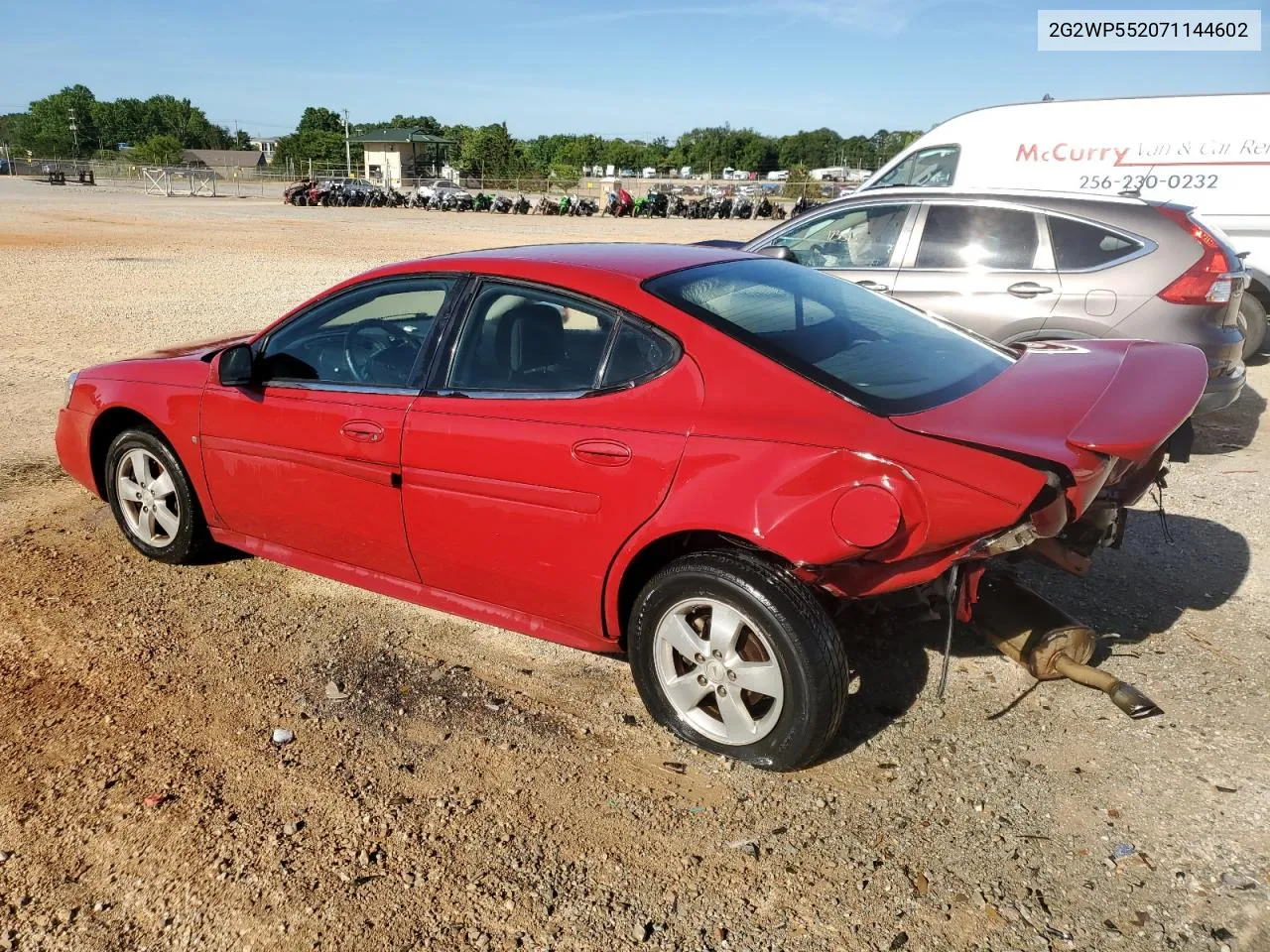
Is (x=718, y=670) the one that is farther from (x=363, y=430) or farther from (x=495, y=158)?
(x=495, y=158)

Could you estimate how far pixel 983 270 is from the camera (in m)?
6.63

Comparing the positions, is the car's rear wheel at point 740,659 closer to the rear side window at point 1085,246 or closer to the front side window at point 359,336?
the front side window at point 359,336

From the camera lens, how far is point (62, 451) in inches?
202

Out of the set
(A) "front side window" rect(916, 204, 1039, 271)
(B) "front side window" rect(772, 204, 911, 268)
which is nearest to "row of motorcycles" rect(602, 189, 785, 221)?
(B) "front side window" rect(772, 204, 911, 268)

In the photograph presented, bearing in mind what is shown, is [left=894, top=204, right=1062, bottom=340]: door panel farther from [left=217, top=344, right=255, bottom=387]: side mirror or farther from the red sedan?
[left=217, top=344, right=255, bottom=387]: side mirror

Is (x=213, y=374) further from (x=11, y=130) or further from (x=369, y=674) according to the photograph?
(x=11, y=130)

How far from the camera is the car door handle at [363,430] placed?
375 cm

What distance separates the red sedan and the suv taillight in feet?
9.33

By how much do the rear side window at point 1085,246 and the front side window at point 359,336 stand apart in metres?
4.35

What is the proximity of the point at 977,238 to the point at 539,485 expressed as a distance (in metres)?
4.54

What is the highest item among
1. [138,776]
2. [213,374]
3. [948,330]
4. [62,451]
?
[948,330]

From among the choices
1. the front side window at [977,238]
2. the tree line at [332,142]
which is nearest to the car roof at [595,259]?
the front side window at [977,238]

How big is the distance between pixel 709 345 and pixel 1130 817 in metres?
1.89

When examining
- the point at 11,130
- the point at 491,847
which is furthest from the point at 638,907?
the point at 11,130
